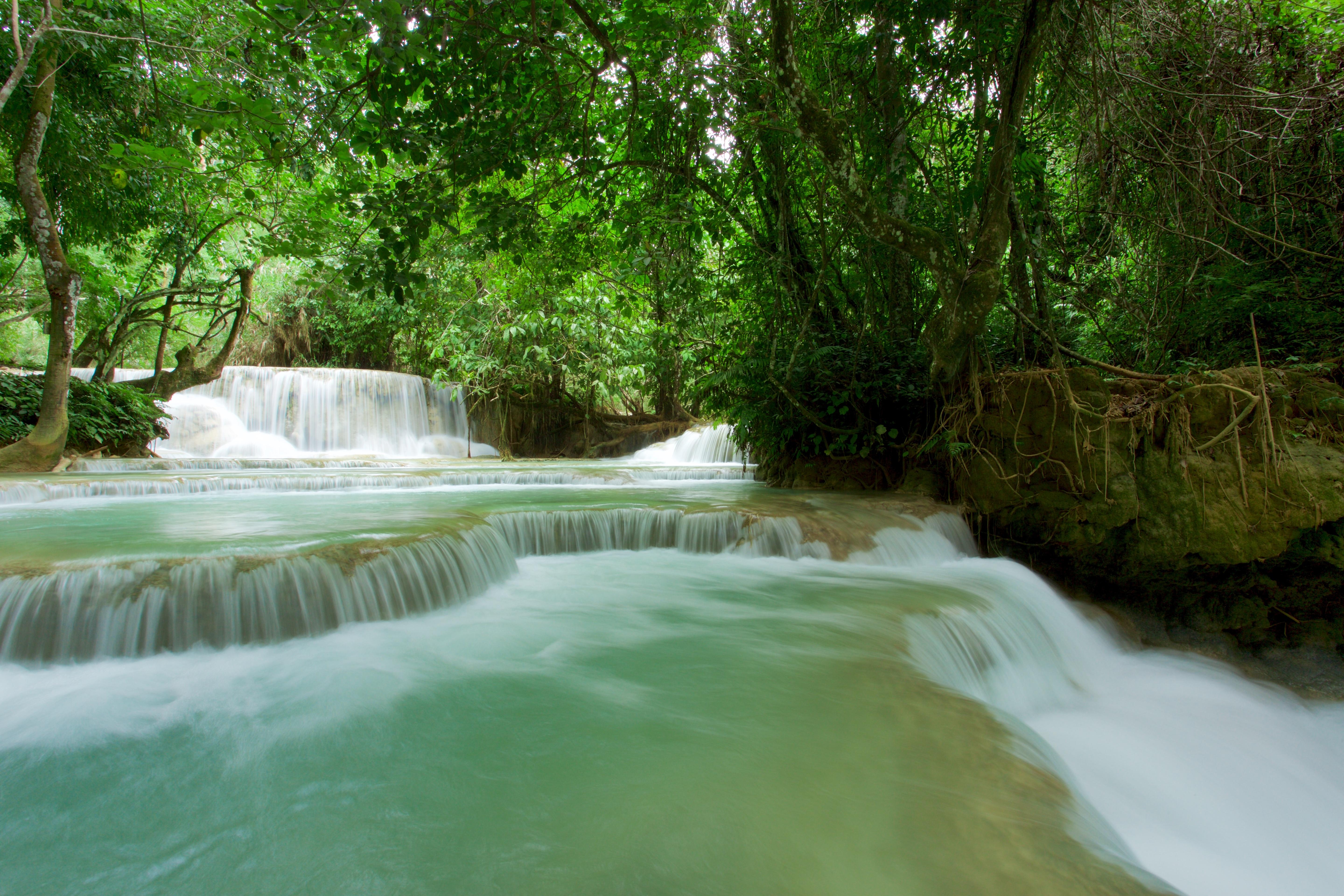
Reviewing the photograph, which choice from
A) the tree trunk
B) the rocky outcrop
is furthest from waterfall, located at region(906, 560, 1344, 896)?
the tree trunk

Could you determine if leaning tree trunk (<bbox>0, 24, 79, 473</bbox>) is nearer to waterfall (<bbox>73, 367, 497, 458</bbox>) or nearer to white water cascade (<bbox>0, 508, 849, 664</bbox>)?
waterfall (<bbox>73, 367, 497, 458</bbox>)

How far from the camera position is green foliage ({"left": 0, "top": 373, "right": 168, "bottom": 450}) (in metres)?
8.88

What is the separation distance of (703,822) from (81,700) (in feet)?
8.34

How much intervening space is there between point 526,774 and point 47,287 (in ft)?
30.5

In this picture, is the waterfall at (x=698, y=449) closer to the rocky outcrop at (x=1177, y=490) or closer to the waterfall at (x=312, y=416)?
the waterfall at (x=312, y=416)

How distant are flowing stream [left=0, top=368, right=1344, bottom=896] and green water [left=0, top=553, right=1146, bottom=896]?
0.04ft

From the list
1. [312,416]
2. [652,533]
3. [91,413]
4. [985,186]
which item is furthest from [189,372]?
[985,186]

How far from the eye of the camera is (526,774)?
72.6 inches

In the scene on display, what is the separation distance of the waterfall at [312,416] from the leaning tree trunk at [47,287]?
493 cm

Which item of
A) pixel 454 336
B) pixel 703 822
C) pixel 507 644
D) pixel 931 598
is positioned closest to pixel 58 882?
pixel 703 822

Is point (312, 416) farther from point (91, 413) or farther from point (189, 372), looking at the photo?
point (91, 413)

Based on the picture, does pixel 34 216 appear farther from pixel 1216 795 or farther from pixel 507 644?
pixel 1216 795

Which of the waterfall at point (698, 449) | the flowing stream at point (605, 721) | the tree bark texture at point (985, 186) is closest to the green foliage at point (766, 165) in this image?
the tree bark texture at point (985, 186)

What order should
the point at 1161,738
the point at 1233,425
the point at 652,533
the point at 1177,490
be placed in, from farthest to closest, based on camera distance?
the point at 652,533 < the point at 1177,490 < the point at 1233,425 < the point at 1161,738
